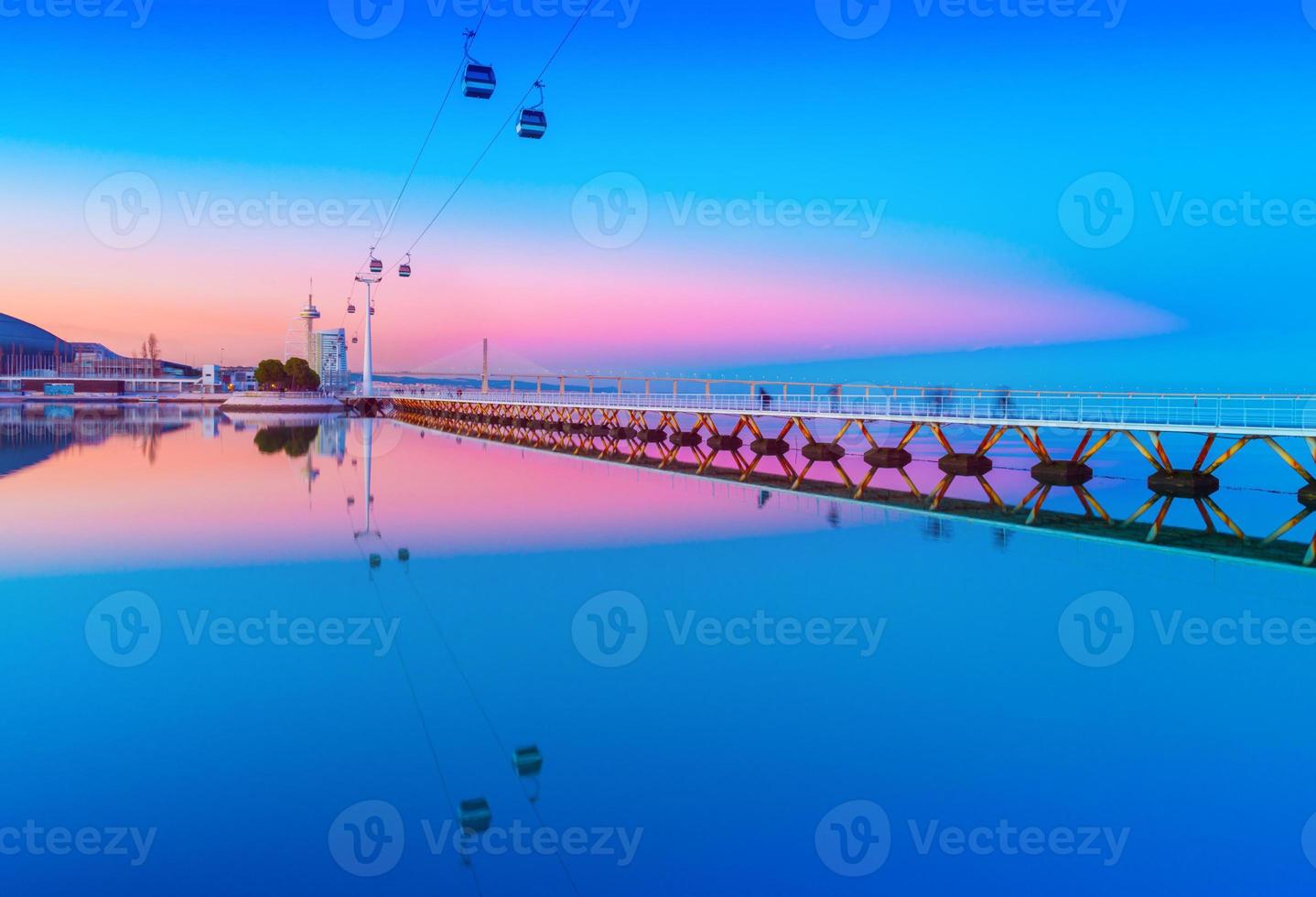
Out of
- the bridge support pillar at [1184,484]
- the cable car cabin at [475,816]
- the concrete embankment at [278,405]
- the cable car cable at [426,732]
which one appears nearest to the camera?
the cable car cable at [426,732]

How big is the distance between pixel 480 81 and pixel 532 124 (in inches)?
31.7

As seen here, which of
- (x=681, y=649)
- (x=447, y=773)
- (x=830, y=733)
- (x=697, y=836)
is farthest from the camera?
(x=681, y=649)

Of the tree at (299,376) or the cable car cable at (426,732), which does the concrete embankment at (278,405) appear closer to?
the tree at (299,376)

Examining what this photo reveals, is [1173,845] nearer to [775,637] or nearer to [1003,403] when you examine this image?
[775,637]

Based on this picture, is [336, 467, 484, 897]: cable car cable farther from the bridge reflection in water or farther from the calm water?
the bridge reflection in water

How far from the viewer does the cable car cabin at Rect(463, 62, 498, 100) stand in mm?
9656

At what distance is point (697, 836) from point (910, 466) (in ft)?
65.1

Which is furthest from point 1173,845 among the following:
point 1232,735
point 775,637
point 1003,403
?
point 1003,403

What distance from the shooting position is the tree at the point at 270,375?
87.6 meters

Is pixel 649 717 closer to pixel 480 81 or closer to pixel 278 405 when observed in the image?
pixel 480 81

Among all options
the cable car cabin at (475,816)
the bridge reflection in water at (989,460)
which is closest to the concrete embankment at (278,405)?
the bridge reflection in water at (989,460)

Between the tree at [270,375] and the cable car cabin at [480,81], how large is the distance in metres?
86.3

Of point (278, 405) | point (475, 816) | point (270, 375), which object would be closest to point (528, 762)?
point (475, 816)

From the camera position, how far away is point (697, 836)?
3.77 m
